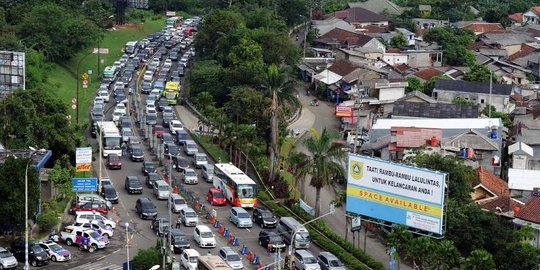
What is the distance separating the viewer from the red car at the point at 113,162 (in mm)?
76062

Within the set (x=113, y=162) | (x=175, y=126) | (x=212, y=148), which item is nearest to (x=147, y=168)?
(x=113, y=162)

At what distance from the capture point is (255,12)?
5032 inches

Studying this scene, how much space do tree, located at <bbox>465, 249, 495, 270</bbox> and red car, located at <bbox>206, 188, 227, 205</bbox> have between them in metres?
20.6

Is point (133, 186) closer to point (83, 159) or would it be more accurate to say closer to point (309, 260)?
point (83, 159)

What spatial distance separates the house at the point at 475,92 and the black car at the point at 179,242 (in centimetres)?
5177

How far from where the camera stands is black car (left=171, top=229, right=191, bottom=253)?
58.3 meters

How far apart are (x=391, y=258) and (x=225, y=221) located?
11.5 meters

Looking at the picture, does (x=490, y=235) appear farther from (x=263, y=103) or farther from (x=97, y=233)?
(x=263, y=103)

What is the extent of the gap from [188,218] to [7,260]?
488 inches

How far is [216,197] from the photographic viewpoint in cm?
6919

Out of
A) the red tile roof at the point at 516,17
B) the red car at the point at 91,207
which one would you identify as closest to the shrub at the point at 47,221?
the red car at the point at 91,207

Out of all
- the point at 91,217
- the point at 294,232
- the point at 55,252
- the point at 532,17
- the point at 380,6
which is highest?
the point at 380,6

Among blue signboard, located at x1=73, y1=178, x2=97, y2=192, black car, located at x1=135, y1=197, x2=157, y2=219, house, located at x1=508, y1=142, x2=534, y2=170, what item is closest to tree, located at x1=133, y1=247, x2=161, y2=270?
black car, located at x1=135, y1=197, x2=157, y2=219

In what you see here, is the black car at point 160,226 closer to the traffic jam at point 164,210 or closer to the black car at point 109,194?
the traffic jam at point 164,210
